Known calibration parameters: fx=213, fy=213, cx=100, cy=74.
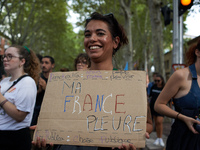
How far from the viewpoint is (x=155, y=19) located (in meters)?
10.5

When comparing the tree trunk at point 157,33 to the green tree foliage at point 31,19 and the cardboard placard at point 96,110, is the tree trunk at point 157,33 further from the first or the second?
the cardboard placard at point 96,110

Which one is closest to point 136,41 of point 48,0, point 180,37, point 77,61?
point 48,0

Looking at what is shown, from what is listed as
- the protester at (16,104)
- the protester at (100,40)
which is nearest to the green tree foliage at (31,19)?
the protester at (16,104)

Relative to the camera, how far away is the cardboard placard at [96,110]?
1517 millimetres

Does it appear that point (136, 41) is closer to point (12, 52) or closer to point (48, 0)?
point (48, 0)

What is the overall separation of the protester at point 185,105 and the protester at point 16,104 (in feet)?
4.81

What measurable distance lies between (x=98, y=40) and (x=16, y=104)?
1086mm

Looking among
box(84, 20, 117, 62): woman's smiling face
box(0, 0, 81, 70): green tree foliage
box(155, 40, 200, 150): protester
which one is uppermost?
box(0, 0, 81, 70): green tree foliage

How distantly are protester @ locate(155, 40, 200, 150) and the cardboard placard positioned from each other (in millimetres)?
743

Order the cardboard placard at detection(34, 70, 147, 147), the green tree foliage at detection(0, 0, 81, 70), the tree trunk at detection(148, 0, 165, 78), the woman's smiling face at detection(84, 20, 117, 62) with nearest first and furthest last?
1. the cardboard placard at detection(34, 70, 147, 147)
2. the woman's smiling face at detection(84, 20, 117, 62)
3. the tree trunk at detection(148, 0, 165, 78)
4. the green tree foliage at detection(0, 0, 81, 70)

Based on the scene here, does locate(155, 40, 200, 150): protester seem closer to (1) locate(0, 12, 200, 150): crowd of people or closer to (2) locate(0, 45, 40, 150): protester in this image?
(1) locate(0, 12, 200, 150): crowd of people

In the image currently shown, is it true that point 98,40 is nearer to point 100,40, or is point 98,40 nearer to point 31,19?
point 100,40

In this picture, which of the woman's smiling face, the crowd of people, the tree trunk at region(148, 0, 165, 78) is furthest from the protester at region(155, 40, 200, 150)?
the tree trunk at region(148, 0, 165, 78)

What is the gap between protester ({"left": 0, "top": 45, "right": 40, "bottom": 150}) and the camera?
2.18 metres
